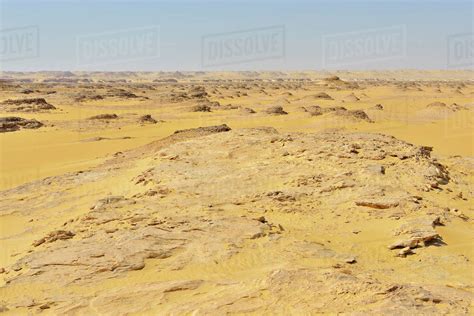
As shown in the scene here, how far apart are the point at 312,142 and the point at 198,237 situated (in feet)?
17.5

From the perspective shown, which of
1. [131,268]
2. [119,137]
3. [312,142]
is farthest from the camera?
[119,137]

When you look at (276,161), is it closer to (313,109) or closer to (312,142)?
(312,142)

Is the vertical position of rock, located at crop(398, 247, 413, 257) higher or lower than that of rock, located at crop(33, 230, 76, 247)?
lower

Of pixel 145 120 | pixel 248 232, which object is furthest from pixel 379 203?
pixel 145 120

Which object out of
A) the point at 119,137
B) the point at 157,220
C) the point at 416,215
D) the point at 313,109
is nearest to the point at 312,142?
the point at 416,215

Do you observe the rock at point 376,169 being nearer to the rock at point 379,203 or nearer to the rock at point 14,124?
the rock at point 379,203

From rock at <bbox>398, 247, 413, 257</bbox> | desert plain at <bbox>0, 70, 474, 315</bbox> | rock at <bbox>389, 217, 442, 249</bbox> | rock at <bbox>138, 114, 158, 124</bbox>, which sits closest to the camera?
desert plain at <bbox>0, 70, 474, 315</bbox>

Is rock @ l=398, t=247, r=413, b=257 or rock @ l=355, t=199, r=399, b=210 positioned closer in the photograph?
rock @ l=398, t=247, r=413, b=257

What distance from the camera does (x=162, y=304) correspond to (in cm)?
600

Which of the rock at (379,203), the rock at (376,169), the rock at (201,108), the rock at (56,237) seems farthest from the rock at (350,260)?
the rock at (201,108)

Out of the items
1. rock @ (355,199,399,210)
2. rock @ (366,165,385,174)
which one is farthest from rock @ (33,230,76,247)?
rock @ (366,165,385,174)

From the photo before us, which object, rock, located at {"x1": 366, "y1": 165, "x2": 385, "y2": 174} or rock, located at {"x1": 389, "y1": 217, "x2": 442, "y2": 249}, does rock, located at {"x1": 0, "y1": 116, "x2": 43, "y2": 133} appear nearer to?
rock, located at {"x1": 366, "y1": 165, "x2": 385, "y2": 174}

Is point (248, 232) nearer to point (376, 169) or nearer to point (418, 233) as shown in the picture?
point (418, 233)

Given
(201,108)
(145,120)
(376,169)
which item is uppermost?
(201,108)
